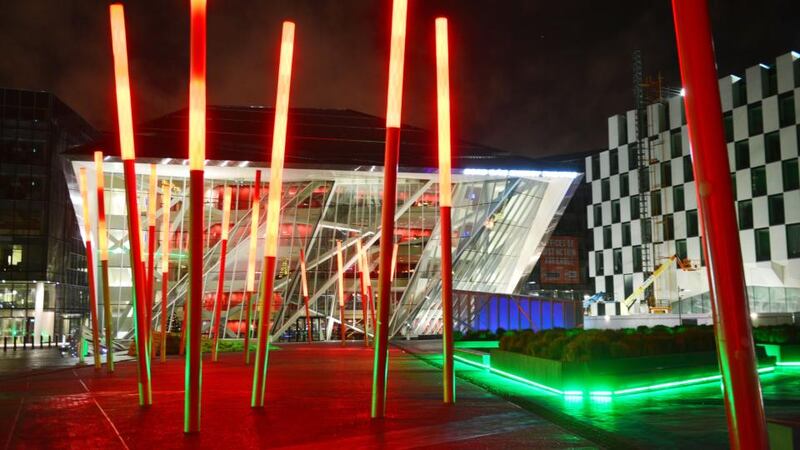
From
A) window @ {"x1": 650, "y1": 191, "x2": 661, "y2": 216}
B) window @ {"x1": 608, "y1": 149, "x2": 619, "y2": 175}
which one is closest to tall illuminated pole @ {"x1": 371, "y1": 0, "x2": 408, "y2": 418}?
window @ {"x1": 650, "y1": 191, "x2": 661, "y2": 216}

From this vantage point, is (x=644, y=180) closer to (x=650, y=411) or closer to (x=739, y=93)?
(x=739, y=93)

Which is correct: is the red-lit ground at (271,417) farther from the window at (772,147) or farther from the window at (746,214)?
the window at (746,214)

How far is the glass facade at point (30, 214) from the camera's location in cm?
6247

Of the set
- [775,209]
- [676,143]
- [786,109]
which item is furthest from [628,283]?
[786,109]

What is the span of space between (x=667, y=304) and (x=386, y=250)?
5105 cm

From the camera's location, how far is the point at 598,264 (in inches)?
2660

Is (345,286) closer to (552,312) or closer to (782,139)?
(552,312)

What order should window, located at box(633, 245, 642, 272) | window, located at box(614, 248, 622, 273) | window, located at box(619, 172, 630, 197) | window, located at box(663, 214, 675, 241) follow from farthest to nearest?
1. window, located at box(614, 248, 622, 273)
2. window, located at box(619, 172, 630, 197)
3. window, located at box(633, 245, 642, 272)
4. window, located at box(663, 214, 675, 241)

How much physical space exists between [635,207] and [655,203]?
196cm

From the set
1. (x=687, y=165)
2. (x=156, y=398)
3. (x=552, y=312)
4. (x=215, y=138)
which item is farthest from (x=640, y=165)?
(x=156, y=398)

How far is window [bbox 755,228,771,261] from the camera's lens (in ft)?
160

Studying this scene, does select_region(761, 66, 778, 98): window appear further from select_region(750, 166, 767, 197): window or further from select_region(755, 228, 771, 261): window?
select_region(755, 228, 771, 261): window

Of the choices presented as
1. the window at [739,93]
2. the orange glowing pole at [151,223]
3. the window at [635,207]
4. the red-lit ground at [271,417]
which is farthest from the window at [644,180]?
the red-lit ground at [271,417]

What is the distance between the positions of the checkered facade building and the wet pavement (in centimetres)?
3227
